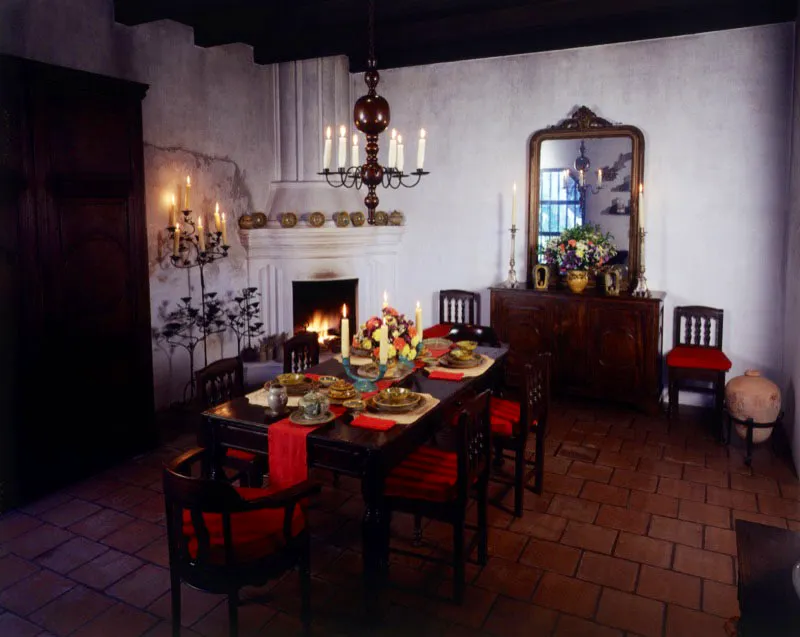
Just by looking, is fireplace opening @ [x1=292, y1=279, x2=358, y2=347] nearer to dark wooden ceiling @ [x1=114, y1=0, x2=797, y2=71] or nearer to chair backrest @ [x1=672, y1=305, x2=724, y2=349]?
dark wooden ceiling @ [x1=114, y1=0, x2=797, y2=71]

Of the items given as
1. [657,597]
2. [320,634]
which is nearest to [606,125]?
[657,597]

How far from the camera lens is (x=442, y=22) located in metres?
5.70

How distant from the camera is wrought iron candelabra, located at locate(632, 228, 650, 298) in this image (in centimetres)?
559

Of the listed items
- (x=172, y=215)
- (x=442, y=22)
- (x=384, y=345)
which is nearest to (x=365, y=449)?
(x=384, y=345)

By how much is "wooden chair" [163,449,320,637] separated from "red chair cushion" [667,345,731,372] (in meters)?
3.55

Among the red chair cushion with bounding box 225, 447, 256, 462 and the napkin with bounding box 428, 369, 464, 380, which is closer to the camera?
the red chair cushion with bounding box 225, 447, 256, 462

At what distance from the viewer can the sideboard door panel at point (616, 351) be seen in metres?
5.49

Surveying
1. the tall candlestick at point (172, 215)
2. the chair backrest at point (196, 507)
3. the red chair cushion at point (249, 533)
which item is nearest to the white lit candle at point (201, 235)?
the tall candlestick at point (172, 215)

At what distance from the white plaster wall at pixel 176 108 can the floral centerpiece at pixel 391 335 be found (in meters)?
2.43

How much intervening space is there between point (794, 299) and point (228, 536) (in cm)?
424

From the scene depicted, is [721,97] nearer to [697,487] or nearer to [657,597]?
[697,487]

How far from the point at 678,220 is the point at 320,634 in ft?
14.7

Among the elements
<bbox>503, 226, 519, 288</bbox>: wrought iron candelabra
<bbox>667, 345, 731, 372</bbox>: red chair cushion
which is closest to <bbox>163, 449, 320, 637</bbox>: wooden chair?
<bbox>667, 345, 731, 372</bbox>: red chair cushion

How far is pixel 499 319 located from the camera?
6.04 m
